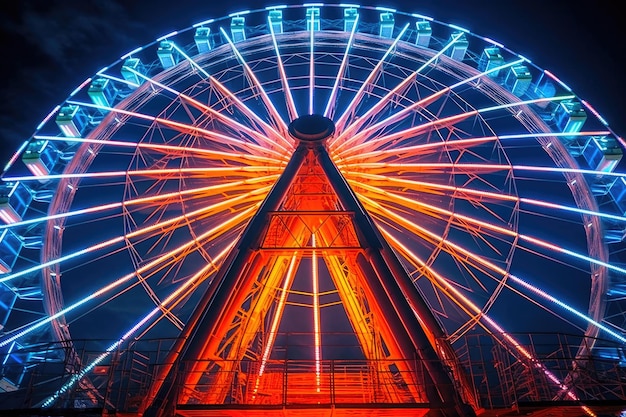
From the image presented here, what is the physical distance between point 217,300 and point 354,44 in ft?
35.8

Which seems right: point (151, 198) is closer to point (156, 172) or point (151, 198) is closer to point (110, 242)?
point (156, 172)

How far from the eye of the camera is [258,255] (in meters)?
12.0

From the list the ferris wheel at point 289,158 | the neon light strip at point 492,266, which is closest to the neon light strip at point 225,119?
the ferris wheel at point 289,158

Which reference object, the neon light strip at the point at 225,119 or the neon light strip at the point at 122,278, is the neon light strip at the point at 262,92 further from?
the neon light strip at the point at 122,278

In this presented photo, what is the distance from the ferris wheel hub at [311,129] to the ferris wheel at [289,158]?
57 cm

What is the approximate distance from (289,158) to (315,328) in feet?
15.5

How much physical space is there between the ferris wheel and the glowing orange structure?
4.18ft

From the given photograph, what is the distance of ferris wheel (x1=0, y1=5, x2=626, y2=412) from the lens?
14.4 m

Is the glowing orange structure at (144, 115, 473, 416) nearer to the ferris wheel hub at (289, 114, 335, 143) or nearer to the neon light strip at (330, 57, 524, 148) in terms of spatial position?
the ferris wheel hub at (289, 114, 335, 143)

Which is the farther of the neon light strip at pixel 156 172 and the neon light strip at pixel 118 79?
the neon light strip at pixel 118 79

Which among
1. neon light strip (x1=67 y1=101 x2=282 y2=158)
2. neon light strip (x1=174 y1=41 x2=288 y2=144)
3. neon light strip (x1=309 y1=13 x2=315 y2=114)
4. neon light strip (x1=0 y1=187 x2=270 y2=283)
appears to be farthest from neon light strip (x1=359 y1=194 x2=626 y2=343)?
neon light strip (x1=0 y1=187 x2=270 y2=283)

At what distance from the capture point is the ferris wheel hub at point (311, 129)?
1411 centimetres

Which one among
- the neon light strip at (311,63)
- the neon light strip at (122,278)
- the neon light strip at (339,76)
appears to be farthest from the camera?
the neon light strip at (311,63)

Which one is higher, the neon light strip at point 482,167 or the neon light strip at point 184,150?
the neon light strip at point 184,150
